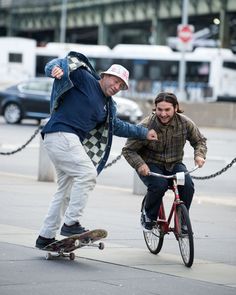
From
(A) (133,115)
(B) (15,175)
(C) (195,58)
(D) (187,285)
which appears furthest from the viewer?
(C) (195,58)

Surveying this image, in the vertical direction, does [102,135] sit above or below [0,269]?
above

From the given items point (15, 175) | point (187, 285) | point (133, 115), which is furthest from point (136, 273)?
point (133, 115)

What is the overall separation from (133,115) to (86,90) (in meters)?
27.2

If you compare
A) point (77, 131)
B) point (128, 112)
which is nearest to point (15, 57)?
point (128, 112)

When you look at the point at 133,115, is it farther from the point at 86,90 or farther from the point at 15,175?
the point at 86,90

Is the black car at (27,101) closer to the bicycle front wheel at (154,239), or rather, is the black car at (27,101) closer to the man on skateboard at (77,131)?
the bicycle front wheel at (154,239)

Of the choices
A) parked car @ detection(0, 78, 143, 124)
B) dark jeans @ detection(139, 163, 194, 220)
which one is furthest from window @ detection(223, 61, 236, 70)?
dark jeans @ detection(139, 163, 194, 220)

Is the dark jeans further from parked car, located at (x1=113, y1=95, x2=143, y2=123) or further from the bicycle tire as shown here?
parked car, located at (x1=113, y1=95, x2=143, y2=123)

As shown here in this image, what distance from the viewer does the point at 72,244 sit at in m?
8.77

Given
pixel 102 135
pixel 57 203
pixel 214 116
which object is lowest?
pixel 214 116

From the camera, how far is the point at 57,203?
29.3 ft

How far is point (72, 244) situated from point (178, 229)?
98 cm

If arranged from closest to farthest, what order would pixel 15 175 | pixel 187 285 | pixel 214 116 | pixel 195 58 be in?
pixel 187 285, pixel 15 175, pixel 214 116, pixel 195 58

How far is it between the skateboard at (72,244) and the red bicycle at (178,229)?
72 centimetres
